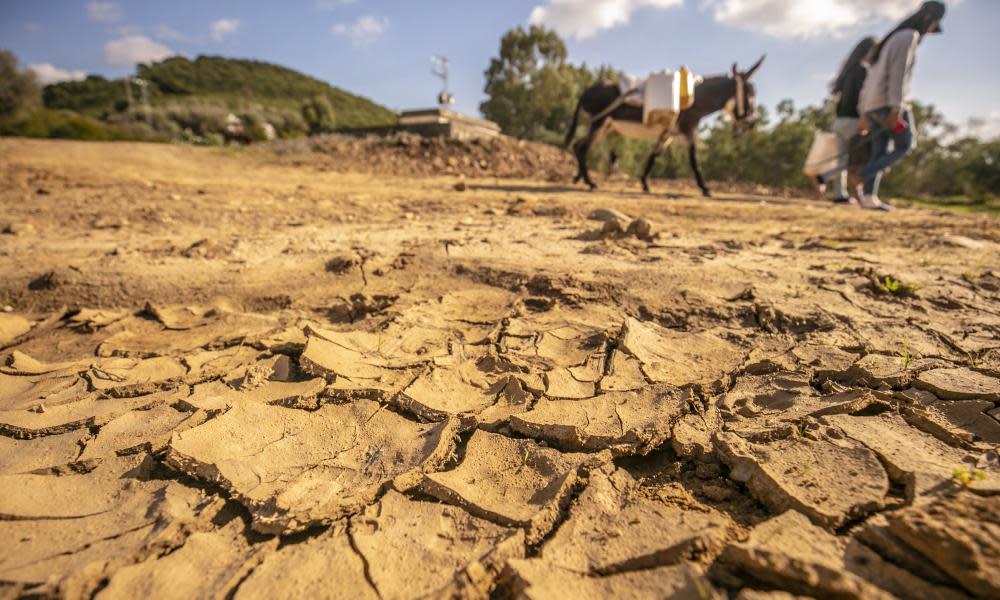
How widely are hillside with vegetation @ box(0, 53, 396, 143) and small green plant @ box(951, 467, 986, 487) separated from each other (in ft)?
52.8

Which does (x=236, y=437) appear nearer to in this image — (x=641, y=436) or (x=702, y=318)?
(x=641, y=436)

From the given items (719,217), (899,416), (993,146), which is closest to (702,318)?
(899,416)

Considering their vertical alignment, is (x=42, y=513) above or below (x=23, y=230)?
below

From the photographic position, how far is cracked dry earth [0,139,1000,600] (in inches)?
35.3

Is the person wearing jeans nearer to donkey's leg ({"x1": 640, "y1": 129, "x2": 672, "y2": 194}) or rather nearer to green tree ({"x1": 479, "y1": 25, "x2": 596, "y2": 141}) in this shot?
donkey's leg ({"x1": 640, "y1": 129, "x2": 672, "y2": 194})

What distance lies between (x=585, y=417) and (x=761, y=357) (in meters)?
0.80

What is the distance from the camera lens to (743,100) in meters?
6.73

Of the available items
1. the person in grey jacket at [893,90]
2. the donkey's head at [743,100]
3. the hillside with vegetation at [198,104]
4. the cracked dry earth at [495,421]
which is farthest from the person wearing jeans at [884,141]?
the hillside with vegetation at [198,104]

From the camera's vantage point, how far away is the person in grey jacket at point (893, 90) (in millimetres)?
5266

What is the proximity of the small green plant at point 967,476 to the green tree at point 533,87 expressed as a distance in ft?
55.3

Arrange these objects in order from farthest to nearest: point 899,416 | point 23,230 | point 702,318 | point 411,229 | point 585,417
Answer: point 411,229 → point 23,230 → point 702,318 → point 585,417 → point 899,416

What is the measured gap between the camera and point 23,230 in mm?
3254

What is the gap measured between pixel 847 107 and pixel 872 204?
1.38m

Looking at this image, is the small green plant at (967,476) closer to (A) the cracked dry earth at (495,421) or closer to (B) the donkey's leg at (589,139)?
(A) the cracked dry earth at (495,421)
